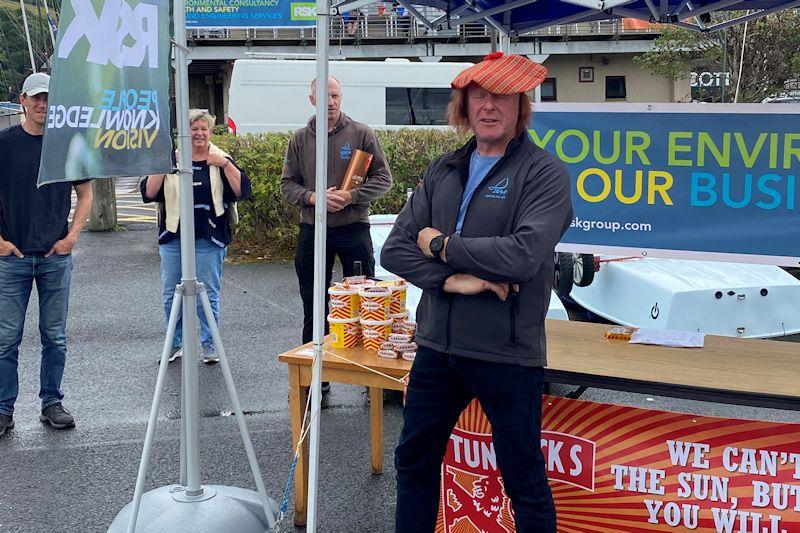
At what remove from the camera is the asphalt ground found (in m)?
4.73

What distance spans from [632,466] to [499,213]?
123 cm

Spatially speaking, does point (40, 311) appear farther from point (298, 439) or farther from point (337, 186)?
point (298, 439)

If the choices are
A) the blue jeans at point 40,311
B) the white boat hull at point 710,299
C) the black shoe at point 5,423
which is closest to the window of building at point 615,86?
the white boat hull at point 710,299

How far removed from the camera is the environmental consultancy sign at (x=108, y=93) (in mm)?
3406

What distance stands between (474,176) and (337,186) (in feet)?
9.30

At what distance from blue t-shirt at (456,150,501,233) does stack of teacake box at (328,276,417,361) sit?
1105 mm

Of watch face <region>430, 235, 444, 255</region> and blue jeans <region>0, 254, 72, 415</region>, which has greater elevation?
watch face <region>430, 235, 444, 255</region>

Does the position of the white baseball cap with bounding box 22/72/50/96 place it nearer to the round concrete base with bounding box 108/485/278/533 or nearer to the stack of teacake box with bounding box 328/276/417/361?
the stack of teacake box with bounding box 328/276/417/361

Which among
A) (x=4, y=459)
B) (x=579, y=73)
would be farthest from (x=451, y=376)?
(x=579, y=73)

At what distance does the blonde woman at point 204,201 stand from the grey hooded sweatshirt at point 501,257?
348 centimetres

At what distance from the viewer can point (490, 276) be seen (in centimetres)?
308

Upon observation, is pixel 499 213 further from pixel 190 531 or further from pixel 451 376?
pixel 190 531

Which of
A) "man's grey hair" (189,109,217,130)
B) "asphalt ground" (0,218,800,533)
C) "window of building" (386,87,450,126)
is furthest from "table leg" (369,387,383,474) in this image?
"window of building" (386,87,450,126)

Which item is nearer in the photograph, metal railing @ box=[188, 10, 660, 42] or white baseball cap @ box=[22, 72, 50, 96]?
white baseball cap @ box=[22, 72, 50, 96]
